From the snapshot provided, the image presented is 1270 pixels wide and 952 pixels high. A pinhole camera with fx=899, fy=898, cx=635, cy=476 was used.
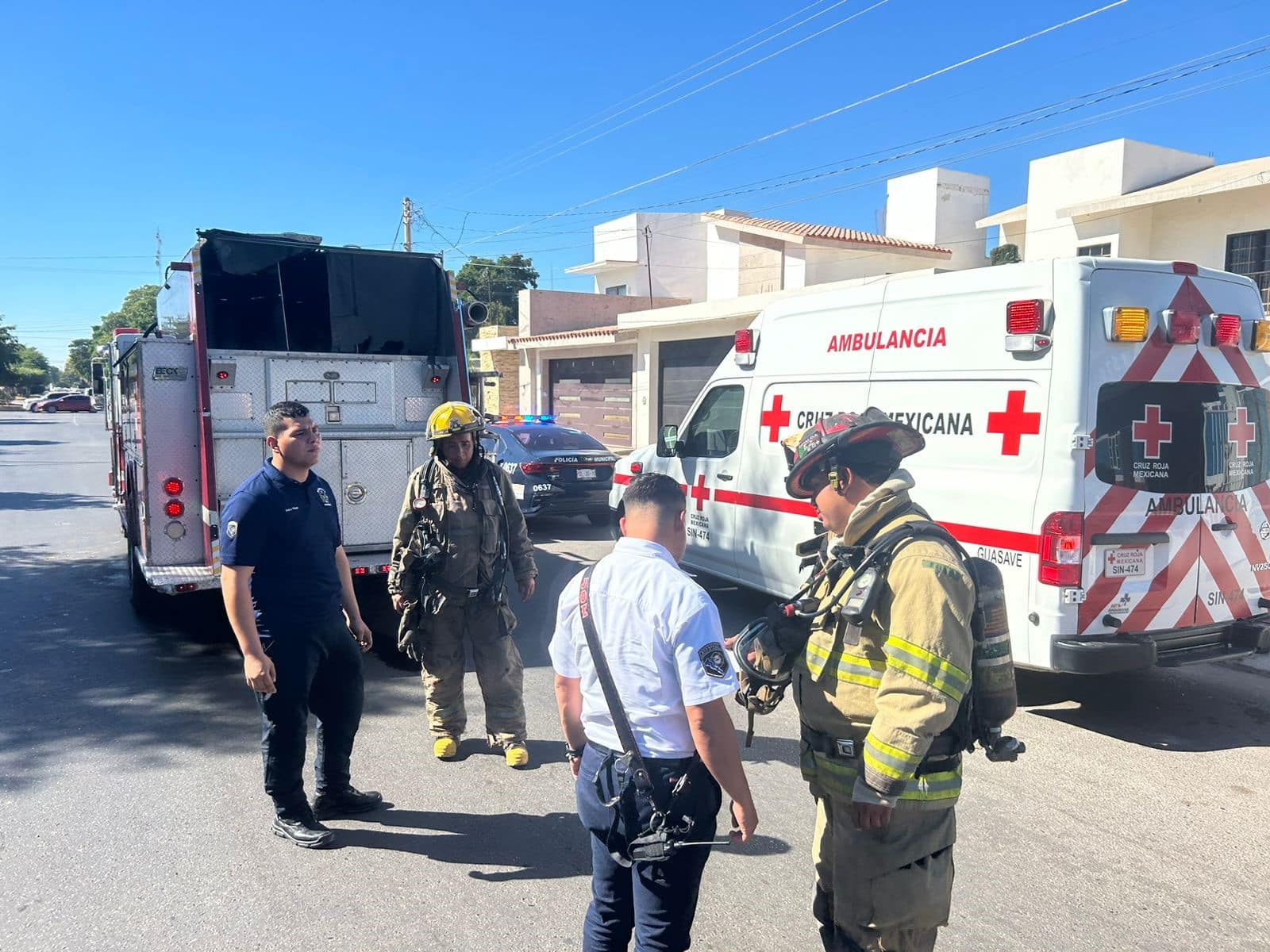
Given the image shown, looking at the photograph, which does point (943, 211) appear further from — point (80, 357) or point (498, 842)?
point (80, 357)

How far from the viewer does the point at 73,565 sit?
9.34 meters

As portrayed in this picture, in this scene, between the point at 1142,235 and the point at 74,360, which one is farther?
the point at 74,360

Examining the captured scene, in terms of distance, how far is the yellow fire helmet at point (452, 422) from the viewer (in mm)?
4469

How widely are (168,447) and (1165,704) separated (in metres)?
6.72

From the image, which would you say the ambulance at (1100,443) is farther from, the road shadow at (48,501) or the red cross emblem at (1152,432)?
the road shadow at (48,501)

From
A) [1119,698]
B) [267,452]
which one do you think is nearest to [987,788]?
[1119,698]

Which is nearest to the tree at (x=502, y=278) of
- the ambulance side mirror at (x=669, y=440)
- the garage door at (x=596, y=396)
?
the garage door at (x=596, y=396)

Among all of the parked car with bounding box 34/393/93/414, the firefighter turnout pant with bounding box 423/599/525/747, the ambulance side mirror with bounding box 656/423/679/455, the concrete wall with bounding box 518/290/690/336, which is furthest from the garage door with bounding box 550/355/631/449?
the parked car with bounding box 34/393/93/414

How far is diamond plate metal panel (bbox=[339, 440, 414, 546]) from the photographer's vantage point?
22.2 ft

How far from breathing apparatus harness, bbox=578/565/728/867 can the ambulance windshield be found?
341 cm

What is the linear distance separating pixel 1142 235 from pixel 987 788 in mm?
14792

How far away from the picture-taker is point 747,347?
7125 mm

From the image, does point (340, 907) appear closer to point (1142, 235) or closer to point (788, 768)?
point (788, 768)

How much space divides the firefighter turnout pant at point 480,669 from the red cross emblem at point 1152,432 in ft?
11.4
